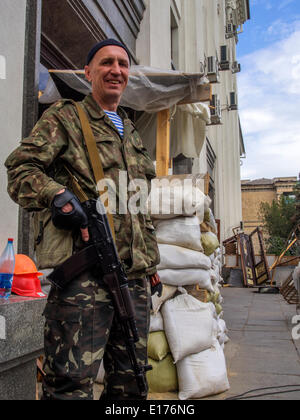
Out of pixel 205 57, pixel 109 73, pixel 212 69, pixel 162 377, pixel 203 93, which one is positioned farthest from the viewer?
pixel 205 57

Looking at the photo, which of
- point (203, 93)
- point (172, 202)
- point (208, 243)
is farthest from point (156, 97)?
point (208, 243)

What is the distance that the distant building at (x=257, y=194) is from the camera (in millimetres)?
47656

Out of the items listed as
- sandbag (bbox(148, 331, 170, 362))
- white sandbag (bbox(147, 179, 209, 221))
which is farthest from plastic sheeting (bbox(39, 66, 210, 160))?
sandbag (bbox(148, 331, 170, 362))

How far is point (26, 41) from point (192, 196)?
1.88 metres

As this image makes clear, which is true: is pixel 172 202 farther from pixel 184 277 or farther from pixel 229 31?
pixel 229 31

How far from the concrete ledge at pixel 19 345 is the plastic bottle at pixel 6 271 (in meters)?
0.06

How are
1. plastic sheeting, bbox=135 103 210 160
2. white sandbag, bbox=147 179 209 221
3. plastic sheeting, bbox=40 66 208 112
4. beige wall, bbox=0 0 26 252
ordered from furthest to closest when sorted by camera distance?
plastic sheeting, bbox=135 103 210 160 < plastic sheeting, bbox=40 66 208 112 < white sandbag, bbox=147 179 209 221 < beige wall, bbox=0 0 26 252

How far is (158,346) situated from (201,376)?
37 centimetres

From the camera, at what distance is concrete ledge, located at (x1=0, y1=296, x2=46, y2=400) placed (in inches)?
77.1

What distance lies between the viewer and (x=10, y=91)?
Result: 9.35 feet

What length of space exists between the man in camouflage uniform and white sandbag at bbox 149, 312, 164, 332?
134cm

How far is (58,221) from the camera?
1381mm

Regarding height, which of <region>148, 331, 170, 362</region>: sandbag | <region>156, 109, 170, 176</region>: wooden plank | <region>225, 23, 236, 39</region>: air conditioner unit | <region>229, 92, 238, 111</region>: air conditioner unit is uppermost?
<region>225, 23, 236, 39</region>: air conditioner unit

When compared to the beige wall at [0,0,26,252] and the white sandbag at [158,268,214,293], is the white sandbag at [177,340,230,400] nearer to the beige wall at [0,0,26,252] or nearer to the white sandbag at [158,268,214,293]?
the white sandbag at [158,268,214,293]
